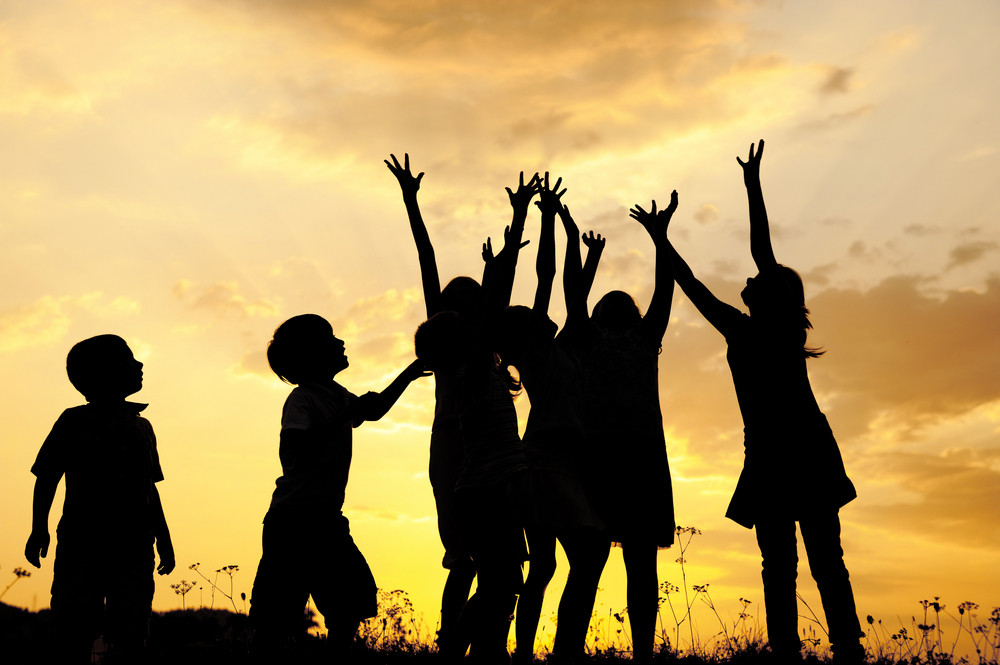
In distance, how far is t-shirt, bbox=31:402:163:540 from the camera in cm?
552

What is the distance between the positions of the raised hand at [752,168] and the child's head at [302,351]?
3.28 metres

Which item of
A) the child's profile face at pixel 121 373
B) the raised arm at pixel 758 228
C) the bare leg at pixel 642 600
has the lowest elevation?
the bare leg at pixel 642 600

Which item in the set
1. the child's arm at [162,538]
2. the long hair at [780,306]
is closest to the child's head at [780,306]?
the long hair at [780,306]

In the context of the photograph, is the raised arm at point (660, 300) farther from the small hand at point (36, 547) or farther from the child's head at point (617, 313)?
the small hand at point (36, 547)

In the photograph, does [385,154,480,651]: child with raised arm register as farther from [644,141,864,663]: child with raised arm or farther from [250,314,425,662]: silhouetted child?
[644,141,864,663]: child with raised arm

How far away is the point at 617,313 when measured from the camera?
659cm

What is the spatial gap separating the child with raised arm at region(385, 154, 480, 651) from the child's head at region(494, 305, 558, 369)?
26 centimetres

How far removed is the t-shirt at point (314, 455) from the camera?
508 cm

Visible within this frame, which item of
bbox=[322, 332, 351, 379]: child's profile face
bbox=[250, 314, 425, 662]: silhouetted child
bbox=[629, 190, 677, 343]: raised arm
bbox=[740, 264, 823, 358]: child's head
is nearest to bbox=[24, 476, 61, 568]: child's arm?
bbox=[250, 314, 425, 662]: silhouetted child

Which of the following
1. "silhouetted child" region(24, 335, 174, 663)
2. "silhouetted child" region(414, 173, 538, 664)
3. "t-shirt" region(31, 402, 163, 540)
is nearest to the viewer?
"silhouetted child" region(414, 173, 538, 664)

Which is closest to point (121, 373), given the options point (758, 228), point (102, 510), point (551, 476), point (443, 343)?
point (102, 510)

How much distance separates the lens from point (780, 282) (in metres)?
6.25

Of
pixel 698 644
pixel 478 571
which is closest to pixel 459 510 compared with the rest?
pixel 478 571

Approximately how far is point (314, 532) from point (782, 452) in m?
3.16
